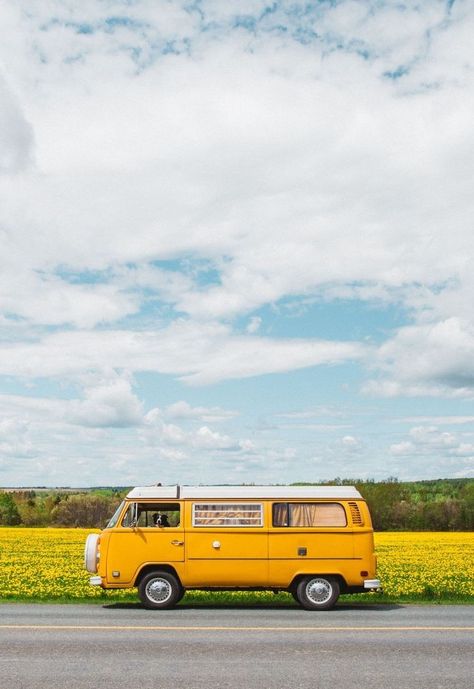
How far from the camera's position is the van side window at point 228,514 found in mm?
16562

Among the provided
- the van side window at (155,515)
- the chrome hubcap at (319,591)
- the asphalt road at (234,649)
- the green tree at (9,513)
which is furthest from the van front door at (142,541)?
the green tree at (9,513)

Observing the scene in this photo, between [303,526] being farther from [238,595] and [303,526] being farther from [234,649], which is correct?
[234,649]

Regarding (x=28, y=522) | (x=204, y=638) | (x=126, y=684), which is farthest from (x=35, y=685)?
(x=28, y=522)

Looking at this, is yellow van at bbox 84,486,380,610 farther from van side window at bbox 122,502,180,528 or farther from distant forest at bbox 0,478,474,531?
distant forest at bbox 0,478,474,531

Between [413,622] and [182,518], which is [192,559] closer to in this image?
[182,518]

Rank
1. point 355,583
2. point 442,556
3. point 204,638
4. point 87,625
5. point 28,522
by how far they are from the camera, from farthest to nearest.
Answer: point 28,522 → point 442,556 → point 355,583 → point 87,625 → point 204,638

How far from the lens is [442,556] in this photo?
38000 millimetres

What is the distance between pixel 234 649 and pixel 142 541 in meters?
5.26

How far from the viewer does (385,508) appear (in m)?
73.2

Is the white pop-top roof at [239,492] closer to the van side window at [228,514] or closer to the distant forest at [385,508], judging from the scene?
the van side window at [228,514]

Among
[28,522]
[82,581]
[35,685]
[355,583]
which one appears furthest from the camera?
[28,522]

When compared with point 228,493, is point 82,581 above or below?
below

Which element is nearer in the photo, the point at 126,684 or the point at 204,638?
the point at 126,684

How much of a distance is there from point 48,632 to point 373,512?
63.3 meters
